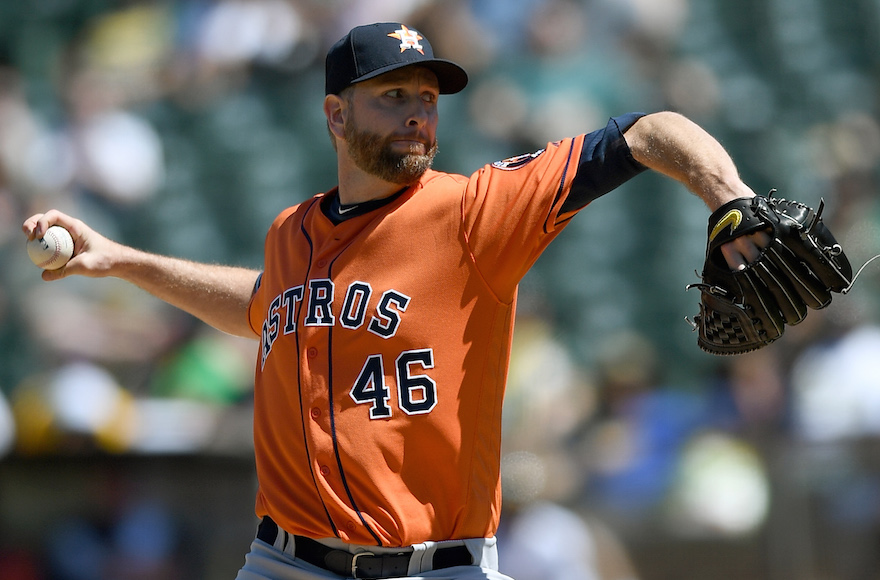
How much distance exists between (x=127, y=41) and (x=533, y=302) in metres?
3.92

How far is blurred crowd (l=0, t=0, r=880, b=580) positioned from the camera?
5359mm

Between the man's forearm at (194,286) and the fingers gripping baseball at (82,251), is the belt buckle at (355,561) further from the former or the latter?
the fingers gripping baseball at (82,251)

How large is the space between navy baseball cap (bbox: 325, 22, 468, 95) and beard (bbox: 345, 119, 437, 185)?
0.52 feet

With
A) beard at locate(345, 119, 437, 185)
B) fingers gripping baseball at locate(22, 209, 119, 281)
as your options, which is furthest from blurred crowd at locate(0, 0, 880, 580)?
beard at locate(345, 119, 437, 185)

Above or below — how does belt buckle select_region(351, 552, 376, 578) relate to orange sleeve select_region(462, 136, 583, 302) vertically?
below

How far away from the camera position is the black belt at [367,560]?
2.41m

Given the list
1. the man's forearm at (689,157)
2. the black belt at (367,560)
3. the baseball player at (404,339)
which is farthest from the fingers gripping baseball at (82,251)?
the man's forearm at (689,157)

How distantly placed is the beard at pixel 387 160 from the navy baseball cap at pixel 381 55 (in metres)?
0.16

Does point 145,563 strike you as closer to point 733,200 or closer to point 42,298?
point 42,298

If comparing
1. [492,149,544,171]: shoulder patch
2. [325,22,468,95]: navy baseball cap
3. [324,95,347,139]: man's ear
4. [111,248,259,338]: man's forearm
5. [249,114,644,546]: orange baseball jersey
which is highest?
[325,22,468,95]: navy baseball cap

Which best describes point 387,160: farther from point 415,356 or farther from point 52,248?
point 52,248

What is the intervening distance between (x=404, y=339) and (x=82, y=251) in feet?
3.58

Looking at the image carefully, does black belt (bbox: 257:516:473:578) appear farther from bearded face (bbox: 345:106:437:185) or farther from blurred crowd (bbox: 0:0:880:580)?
blurred crowd (bbox: 0:0:880:580)

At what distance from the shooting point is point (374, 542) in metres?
2.41
